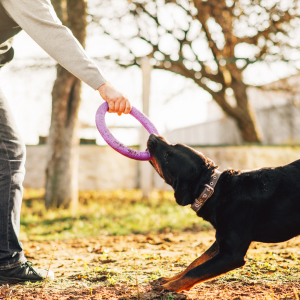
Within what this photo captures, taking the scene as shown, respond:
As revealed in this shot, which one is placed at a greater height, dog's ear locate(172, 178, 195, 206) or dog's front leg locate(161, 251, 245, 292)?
dog's ear locate(172, 178, 195, 206)

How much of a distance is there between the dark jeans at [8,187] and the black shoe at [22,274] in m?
0.04

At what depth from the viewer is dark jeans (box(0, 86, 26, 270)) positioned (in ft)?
7.38

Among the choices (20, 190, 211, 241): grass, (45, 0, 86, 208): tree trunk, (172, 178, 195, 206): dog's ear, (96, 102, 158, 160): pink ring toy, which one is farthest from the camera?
(45, 0, 86, 208): tree trunk

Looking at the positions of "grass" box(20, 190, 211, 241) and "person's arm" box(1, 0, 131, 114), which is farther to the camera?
"grass" box(20, 190, 211, 241)

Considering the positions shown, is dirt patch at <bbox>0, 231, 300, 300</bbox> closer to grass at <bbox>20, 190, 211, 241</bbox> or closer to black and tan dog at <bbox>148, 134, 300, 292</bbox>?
black and tan dog at <bbox>148, 134, 300, 292</bbox>

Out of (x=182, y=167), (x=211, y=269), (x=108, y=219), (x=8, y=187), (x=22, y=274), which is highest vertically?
(x=182, y=167)

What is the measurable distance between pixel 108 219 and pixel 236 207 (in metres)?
3.70

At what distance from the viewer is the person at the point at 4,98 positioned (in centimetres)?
212

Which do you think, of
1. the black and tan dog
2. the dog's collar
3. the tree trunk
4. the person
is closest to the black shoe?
the person

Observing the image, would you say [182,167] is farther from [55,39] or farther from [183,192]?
[55,39]

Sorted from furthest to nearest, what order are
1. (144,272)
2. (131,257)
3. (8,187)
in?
(131,257), (144,272), (8,187)

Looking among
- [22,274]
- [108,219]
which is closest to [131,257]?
[22,274]

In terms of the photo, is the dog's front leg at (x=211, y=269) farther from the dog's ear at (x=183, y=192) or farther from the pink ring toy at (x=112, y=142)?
the pink ring toy at (x=112, y=142)

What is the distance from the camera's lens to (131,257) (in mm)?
3068
